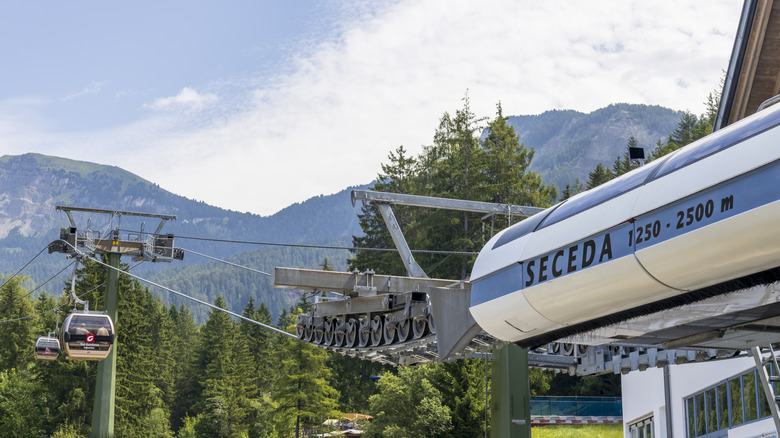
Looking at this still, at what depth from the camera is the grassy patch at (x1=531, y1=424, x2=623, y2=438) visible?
128 ft

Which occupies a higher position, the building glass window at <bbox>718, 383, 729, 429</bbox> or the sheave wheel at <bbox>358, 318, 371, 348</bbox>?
the sheave wheel at <bbox>358, 318, 371, 348</bbox>

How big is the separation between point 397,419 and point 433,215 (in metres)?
12.0

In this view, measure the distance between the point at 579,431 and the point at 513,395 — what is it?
25015mm

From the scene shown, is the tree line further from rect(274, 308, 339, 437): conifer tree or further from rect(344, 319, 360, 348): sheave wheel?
rect(344, 319, 360, 348): sheave wheel

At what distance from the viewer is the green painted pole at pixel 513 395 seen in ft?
54.2

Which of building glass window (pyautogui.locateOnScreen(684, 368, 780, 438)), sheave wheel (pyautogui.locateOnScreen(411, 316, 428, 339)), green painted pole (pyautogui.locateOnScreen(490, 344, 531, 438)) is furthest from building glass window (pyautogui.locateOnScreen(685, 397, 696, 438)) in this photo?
sheave wheel (pyautogui.locateOnScreen(411, 316, 428, 339))

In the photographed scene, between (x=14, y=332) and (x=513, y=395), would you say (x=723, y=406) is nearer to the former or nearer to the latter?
(x=513, y=395)

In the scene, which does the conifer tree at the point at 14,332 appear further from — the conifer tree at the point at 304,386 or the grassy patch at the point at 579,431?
the grassy patch at the point at 579,431

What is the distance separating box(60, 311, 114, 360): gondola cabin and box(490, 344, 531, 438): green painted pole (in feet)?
56.3

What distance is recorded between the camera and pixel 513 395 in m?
16.7

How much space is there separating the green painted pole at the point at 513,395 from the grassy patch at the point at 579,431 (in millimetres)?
22771

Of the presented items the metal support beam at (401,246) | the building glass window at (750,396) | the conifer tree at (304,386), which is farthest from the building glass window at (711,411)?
the conifer tree at (304,386)

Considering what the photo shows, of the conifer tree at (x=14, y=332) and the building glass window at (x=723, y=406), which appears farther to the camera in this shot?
the conifer tree at (x=14, y=332)

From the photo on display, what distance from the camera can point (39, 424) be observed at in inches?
2430
